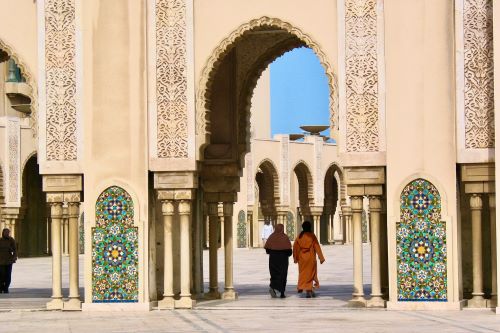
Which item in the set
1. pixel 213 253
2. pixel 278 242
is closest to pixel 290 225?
pixel 278 242

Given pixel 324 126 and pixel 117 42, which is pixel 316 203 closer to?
pixel 324 126

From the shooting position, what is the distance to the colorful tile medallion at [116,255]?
11961 mm

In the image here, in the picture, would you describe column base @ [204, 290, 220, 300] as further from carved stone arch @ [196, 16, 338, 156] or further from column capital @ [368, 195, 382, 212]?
column capital @ [368, 195, 382, 212]

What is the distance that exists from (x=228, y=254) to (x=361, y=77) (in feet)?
10.0

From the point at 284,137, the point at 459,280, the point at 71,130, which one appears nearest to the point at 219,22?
the point at 71,130

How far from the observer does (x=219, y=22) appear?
39.5 ft

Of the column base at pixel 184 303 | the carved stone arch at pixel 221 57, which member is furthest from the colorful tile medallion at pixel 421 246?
the column base at pixel 184 303

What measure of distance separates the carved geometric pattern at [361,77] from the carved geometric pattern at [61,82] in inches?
109

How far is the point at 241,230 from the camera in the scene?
38.0 meters

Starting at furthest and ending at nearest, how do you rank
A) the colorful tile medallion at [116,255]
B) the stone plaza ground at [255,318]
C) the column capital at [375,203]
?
the colorful tile medallion at [116,255] → the column capital at [375,203] → the stone plaza ground at [255,318]

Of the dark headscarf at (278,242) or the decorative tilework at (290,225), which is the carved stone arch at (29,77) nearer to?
the dark headscarf at (278,242)

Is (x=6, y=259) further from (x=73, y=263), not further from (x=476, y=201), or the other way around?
(x=476, y=201)

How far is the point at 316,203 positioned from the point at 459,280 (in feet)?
93.0

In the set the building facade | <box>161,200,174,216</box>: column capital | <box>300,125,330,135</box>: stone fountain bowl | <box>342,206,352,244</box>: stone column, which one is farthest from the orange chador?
<box>300,125,330,135</box>: stone fountain bowl
